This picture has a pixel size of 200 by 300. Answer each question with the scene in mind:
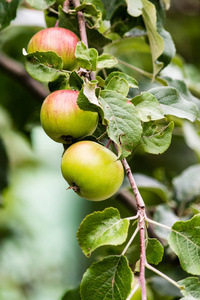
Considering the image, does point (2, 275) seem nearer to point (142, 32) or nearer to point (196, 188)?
point (196, 188)

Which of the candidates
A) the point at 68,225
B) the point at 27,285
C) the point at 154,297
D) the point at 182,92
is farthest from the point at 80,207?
the point at 182,92

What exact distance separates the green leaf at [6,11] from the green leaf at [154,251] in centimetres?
50

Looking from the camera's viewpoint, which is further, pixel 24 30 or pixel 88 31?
pixel 24 30

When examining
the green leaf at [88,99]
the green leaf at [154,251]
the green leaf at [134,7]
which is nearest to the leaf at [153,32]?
the green leaf at [134,7]

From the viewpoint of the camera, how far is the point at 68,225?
2482 mm

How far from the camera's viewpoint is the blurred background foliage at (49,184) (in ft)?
4.02

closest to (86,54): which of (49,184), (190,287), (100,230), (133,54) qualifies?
(100,230)

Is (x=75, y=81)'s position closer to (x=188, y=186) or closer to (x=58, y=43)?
(x=58, y=43)

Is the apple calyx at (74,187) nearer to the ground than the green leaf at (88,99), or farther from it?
nearer to the ground

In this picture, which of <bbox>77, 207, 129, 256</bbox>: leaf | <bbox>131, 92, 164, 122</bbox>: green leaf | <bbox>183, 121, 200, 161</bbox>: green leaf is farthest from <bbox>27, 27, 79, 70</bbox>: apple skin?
<bbox>183, 121, 200, 161</bbox>: green leaf

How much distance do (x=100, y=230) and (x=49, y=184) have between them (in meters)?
2.07

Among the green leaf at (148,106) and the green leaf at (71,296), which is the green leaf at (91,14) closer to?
the green leaf at (148,106)

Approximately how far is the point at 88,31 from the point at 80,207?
5.11 feet

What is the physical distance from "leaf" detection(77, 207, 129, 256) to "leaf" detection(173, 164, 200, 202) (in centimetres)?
64
